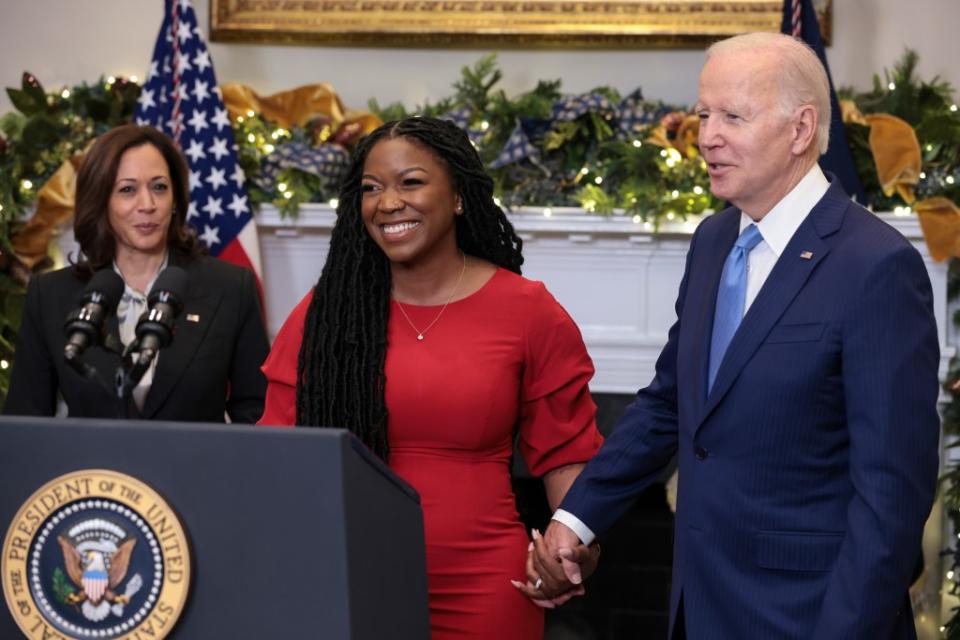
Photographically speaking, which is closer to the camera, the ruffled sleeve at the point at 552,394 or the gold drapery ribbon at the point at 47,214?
the ruffled sleeve at the point at 552,394

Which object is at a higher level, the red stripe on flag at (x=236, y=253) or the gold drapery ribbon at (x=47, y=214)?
the gold drapery ribbon at (x=47, y=214)

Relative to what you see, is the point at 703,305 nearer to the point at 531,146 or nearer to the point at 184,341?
the point at 184,341

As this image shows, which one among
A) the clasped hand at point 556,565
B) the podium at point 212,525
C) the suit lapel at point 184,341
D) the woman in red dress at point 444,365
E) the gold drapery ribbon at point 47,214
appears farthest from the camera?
the gold drapery ribbon at point 47,214

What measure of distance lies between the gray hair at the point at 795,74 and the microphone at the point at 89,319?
3.68 ft

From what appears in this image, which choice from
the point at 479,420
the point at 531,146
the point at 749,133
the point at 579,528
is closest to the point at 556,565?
the point at 579,528

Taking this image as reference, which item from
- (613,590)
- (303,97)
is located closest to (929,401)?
(613,590)

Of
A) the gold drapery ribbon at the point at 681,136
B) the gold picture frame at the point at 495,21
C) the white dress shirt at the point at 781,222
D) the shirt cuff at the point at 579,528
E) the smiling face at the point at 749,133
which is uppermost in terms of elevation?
the gold picture frame at the point at 495,21

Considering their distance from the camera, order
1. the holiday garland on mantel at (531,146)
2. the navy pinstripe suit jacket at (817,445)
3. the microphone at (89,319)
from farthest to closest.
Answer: the holiday garland on mantel at (531,146) → the navy pinstripe suit jacket at (817,445) → the microphone at (89,319)

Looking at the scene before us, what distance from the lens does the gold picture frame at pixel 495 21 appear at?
544 cm

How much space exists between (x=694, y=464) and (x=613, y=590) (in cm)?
304

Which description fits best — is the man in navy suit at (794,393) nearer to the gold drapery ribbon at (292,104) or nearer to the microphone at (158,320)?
the microphone at (158,320)

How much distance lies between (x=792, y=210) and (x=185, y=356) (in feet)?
6.23

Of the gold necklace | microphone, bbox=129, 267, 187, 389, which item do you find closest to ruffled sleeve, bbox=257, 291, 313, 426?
the gold necklace

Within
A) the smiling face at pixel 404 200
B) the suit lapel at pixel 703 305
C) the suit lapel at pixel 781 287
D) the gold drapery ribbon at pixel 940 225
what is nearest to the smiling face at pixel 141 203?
the smiling face at pixel 404 200
